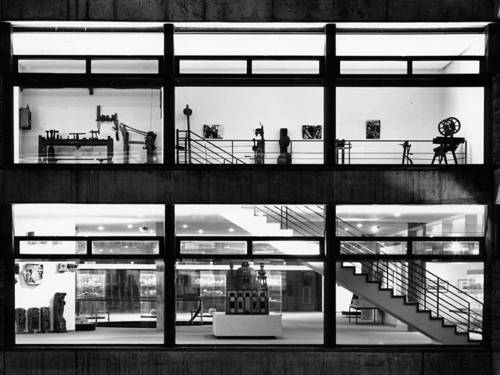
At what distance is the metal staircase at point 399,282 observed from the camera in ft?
40.6

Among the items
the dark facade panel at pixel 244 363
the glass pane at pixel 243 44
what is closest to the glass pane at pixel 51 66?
the glass pane at pixel 243 44

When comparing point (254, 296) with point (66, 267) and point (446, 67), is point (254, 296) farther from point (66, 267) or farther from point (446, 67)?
point (446, 67)

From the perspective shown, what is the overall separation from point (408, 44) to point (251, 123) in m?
3.31

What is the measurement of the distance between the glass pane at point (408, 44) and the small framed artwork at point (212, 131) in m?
2.67

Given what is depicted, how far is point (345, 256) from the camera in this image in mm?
12391

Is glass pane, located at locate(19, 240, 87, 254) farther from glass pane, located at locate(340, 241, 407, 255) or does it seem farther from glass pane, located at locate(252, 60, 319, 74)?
glass pane, located at locate(340, 241, 407, 255)

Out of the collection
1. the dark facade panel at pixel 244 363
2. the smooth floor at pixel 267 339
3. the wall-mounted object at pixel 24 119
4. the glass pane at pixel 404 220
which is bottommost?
the dark facade panel at pixel 244 363

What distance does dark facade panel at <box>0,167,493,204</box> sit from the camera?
40.0 feet

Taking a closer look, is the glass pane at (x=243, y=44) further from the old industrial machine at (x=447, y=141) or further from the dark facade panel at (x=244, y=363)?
the dark facade panel at (x=244, y=363)

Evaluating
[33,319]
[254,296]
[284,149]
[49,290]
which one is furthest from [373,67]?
[33,319]

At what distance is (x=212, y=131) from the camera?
12602 millimetres

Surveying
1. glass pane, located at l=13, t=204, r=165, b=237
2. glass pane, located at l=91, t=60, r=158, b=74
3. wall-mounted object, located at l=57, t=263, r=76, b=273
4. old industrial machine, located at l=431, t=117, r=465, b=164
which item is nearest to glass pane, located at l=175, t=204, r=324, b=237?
glass pane, located at l=13, t=204, r=165, b=237

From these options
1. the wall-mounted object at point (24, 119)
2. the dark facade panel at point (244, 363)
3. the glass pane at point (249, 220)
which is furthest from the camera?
the wall-mounted object at point (24, 119)

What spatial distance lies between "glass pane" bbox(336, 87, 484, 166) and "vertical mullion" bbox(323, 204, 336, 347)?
1113mm
